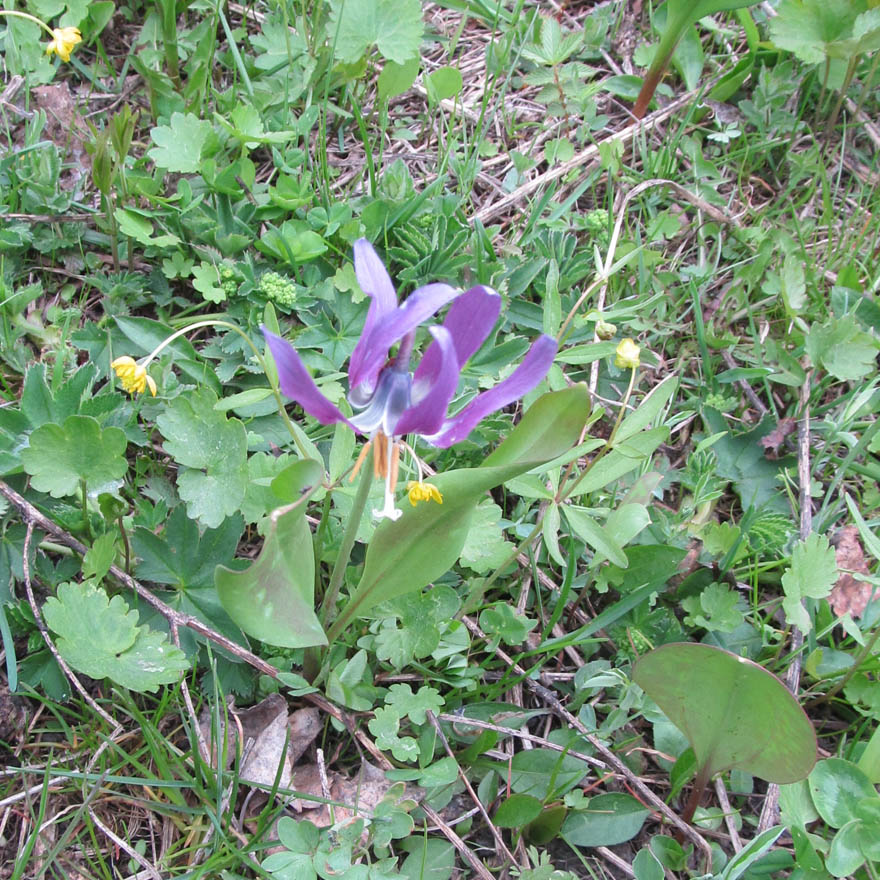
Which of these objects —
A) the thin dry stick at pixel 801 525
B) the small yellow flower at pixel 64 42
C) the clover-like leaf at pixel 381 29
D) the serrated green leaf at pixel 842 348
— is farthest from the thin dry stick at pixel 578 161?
the small yellow flower at pixel 64 42

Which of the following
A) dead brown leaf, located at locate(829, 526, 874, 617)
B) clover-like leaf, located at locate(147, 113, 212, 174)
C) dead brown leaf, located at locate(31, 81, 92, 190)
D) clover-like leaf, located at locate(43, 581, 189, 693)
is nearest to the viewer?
clover-like leaf, located at locate(43, 581, 189, 693)

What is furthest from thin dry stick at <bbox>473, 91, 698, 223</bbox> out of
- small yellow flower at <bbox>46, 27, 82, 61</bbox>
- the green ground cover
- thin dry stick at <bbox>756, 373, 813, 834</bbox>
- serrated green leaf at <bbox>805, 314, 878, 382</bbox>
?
small yellow flower at <bbox>46, 27, 82, 61</bbox>

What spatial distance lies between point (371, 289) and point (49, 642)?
1.17m

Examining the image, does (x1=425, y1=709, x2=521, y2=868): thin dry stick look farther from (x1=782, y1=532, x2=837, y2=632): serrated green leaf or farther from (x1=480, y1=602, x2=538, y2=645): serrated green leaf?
(x1=782, y1=532, x2=837, y2=632): serrated green leaf

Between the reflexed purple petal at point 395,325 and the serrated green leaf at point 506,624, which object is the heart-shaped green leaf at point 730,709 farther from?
the reflexed purple petal at point 395,325

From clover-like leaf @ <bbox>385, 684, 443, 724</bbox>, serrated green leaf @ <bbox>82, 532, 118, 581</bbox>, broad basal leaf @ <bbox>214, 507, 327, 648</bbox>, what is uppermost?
broad basal leaf @ <bbox>214, 507, 327, 648</bbox>

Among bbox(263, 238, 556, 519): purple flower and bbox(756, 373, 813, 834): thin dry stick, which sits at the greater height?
bbox(263, 238, 556, 519): purple flower

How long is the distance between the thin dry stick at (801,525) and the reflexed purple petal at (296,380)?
4.55 ft

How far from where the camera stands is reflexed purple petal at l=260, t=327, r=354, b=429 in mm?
1305

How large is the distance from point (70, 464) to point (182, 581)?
0.38 meters

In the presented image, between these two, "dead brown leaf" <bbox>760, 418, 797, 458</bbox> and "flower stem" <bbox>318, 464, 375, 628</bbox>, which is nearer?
"flower stem" <bbox>318, 464, 375, 628</bbox>

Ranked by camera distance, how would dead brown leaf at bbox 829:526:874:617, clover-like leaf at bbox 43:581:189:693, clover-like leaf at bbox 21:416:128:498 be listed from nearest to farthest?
clover-like leaf at bbox 43:581:189:693
clover-like leaf at bbox 21:416:128:498
dead brown leaf at bbox 829:526:874:617

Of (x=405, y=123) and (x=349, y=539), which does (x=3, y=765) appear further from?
(x=405, y=123)

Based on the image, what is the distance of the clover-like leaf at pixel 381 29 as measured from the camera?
3.00 meters
